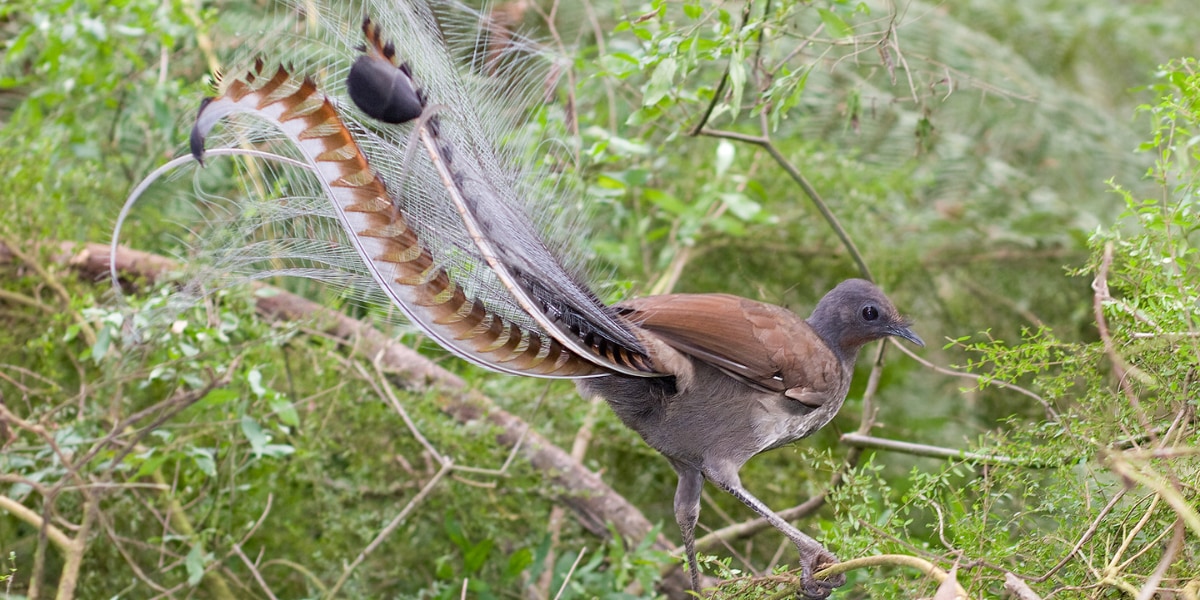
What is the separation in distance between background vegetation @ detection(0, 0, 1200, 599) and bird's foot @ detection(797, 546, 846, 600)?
0.20ft

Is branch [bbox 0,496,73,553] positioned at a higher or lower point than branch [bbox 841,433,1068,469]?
lower

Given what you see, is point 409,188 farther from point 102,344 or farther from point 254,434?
point 102,344

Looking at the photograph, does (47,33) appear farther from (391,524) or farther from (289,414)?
(391,524)

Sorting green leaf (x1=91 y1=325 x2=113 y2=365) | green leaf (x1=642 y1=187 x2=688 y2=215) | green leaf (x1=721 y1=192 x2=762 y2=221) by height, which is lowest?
green leaf (x1=91 y1=325 x2=113 y2=365)

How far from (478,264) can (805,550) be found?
37.6 inches

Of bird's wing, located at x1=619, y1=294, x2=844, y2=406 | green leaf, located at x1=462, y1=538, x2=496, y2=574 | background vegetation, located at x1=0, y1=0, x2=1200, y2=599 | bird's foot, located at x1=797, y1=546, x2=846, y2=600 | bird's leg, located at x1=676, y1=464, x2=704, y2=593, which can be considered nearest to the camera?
background vegetation, located at x1=0, y1=0, x2=1200, y2=599

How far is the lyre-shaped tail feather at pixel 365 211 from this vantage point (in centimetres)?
200

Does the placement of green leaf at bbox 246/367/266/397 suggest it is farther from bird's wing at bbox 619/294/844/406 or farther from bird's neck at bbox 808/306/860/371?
bird's neck at bbox 808/306/860/371

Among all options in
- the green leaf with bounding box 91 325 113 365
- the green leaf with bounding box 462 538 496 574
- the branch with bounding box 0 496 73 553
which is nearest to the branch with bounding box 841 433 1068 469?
the green leaf with bounding box 462 538 496 574

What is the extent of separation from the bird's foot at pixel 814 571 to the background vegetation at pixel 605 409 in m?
0.06

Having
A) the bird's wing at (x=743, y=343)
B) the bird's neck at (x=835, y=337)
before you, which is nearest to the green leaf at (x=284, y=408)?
the bird's wing at (x=743, y=343)

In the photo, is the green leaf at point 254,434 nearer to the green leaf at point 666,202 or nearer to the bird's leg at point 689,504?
the bird's leg at point 689,504

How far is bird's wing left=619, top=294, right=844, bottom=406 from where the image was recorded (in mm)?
2537

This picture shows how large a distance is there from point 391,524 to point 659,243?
1.76 metres
